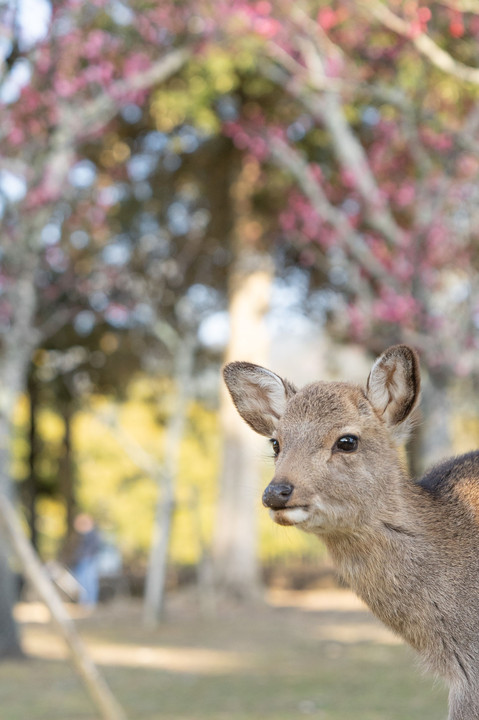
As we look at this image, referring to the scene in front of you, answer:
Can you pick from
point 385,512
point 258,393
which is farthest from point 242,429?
point 385,512

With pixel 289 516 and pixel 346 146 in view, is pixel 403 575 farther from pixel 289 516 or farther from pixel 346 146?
pixel 346 146

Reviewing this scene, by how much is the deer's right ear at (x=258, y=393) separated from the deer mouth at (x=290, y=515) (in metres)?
0.60

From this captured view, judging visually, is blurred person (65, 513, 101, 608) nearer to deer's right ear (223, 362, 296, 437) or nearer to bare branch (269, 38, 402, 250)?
bare branch (269, 38, 402, 250)

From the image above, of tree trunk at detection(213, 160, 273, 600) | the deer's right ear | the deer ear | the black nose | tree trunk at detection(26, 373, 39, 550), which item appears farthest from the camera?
tree trunk at detection(26, 373, 39, 550)

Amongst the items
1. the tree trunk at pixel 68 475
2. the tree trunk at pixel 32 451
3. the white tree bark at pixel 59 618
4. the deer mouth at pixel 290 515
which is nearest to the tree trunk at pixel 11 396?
the white tree bark at pixel 59 618

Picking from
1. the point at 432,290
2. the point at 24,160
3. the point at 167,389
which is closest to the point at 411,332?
the point at 432,290

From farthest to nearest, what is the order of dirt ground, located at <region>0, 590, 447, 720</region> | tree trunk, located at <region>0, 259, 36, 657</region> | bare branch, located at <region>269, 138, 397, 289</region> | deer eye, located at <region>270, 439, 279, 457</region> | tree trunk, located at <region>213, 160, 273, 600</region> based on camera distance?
1. tree trunk, located at <region>213, 160, 273, 600</region>
2. tree trunk, located at <region>0, 259, 36, 657</region>
3. bare branch, located at <region>269, 138, 397, 289</region>
4. dirt ground, located at <region>0, 590, 447, 720</region>
5. deer eye, located at <region>270, 439, 279, 457</region>

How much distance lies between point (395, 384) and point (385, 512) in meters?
0.48

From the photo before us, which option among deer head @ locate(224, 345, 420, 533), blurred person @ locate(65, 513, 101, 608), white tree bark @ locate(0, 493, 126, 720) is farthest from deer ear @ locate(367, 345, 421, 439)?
blurred person @ locate(65, 513, 101, 608)

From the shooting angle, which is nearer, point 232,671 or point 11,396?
point 232,671

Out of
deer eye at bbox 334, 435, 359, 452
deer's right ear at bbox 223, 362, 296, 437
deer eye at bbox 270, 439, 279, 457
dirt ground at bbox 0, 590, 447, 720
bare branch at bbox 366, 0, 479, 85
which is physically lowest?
dirt ground at bbox 0, 590, 447, 720

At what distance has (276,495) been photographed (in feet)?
11.9

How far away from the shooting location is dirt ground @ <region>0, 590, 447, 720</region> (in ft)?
Result: 29.6

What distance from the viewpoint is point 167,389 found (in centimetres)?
2556
